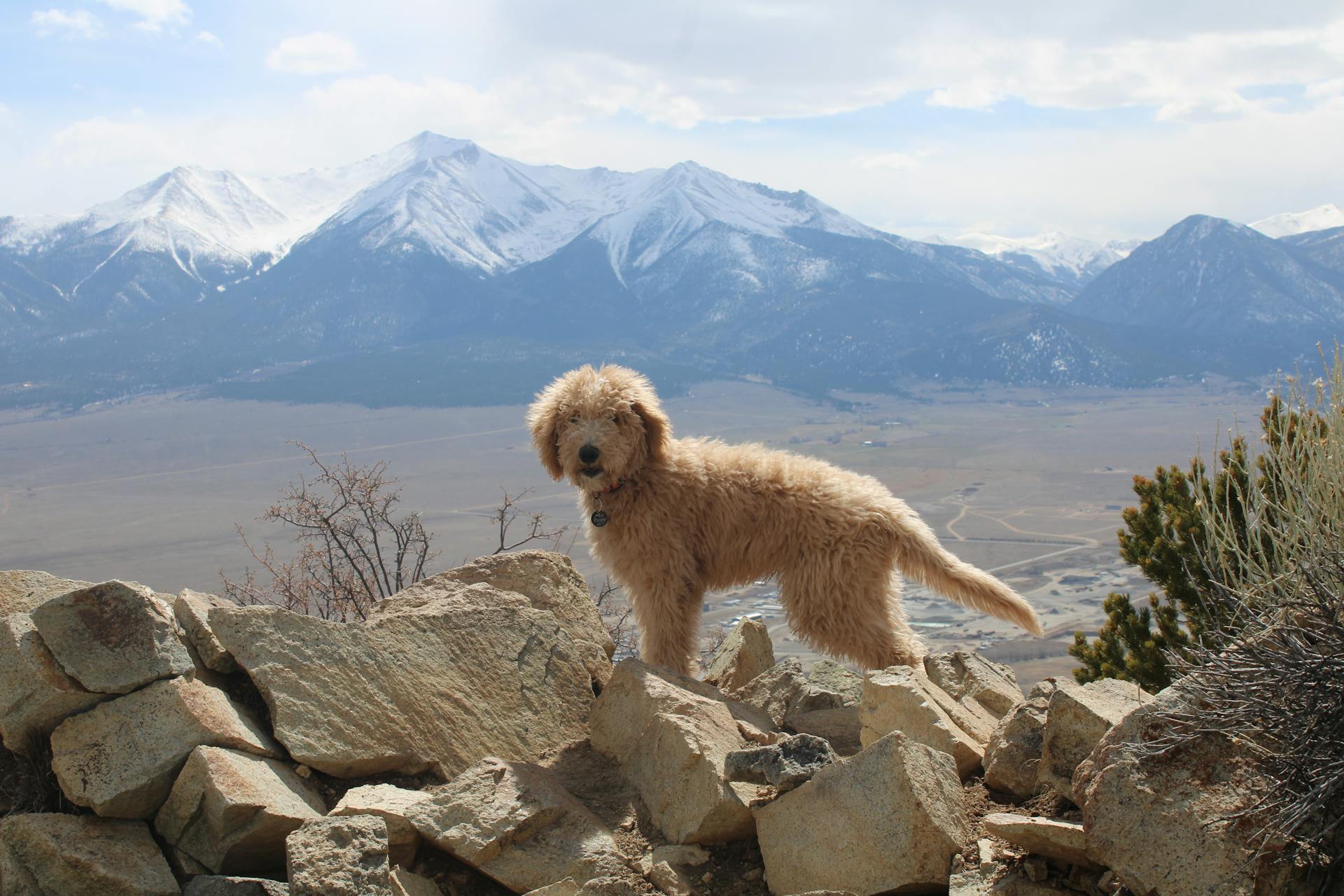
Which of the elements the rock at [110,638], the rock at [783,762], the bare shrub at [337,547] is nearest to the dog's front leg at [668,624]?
the rock at [783,762]

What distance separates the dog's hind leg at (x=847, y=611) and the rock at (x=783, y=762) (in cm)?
196

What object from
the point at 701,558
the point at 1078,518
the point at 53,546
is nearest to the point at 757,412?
the point at 1078,518

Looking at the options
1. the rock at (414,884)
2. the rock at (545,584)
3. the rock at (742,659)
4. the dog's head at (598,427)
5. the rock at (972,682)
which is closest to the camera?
the rock at (414,884)

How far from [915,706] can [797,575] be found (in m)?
1.63

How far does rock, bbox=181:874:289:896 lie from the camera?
4027mm

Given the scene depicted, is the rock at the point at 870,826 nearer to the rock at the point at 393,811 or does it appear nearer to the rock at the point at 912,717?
the rock at the point at 912,717

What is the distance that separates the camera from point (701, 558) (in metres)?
6.80

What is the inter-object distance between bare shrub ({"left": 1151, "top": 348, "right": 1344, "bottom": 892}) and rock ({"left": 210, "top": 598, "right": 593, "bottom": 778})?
322 cm

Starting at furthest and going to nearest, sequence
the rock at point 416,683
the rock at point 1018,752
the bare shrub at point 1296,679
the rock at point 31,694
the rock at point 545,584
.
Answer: the rock at point 545,584
the rock at point 416,683
the rock at point 1018,752
the rock at point 31,694
the bare shrub at point 1296,679

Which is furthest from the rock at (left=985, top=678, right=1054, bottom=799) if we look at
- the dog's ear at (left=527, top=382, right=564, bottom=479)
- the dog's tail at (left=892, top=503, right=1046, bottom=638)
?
the dog's ear at (left=527, top=382, right=564, bottom=479)

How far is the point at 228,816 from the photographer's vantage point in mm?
4211

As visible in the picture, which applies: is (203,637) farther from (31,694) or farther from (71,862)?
(71,862)

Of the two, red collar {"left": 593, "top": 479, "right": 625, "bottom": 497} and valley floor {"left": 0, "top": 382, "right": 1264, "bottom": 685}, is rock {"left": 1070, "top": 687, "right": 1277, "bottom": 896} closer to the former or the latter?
red collar {"left": 593, "top": 479, "right": 625, "bottom": 497}

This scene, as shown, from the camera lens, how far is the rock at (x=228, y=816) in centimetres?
423
